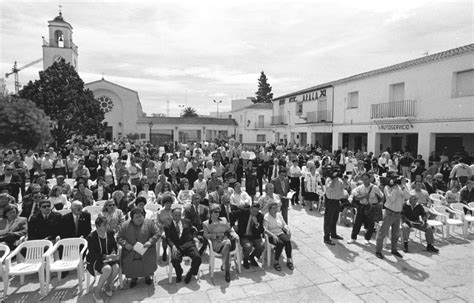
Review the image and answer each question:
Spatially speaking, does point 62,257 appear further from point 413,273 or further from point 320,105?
A: point 320,105

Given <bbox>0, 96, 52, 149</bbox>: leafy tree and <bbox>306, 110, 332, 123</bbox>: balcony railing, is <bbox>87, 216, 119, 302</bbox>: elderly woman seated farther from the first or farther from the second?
<bbox>306, 110, 332, 123</bbox>: balcony railing

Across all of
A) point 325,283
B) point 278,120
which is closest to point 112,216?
point 325,283

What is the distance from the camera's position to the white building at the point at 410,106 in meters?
12.6

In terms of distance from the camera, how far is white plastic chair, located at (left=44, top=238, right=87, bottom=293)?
4203mm

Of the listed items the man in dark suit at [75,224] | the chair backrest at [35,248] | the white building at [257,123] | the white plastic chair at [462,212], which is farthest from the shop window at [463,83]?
the white building at [257,123]

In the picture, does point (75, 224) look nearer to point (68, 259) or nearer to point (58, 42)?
point (68, 259)

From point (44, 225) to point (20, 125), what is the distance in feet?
43.1

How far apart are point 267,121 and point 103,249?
34678 millimetres

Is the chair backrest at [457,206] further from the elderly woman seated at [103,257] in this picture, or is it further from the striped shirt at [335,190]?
the elderly woman seated at [103,257]

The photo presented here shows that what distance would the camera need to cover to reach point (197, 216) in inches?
219

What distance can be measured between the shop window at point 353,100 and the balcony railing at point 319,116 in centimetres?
209

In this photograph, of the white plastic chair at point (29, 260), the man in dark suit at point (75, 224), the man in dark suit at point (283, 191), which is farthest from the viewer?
the man in dark suit at point (283, 191)

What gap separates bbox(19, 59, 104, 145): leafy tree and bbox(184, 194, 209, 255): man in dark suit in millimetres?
18611

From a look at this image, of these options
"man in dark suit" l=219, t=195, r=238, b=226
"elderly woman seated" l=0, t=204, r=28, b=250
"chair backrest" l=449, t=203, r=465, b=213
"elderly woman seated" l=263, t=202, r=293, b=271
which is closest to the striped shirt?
"elderly woman seated" l=263, t=202, r=293, b=271
